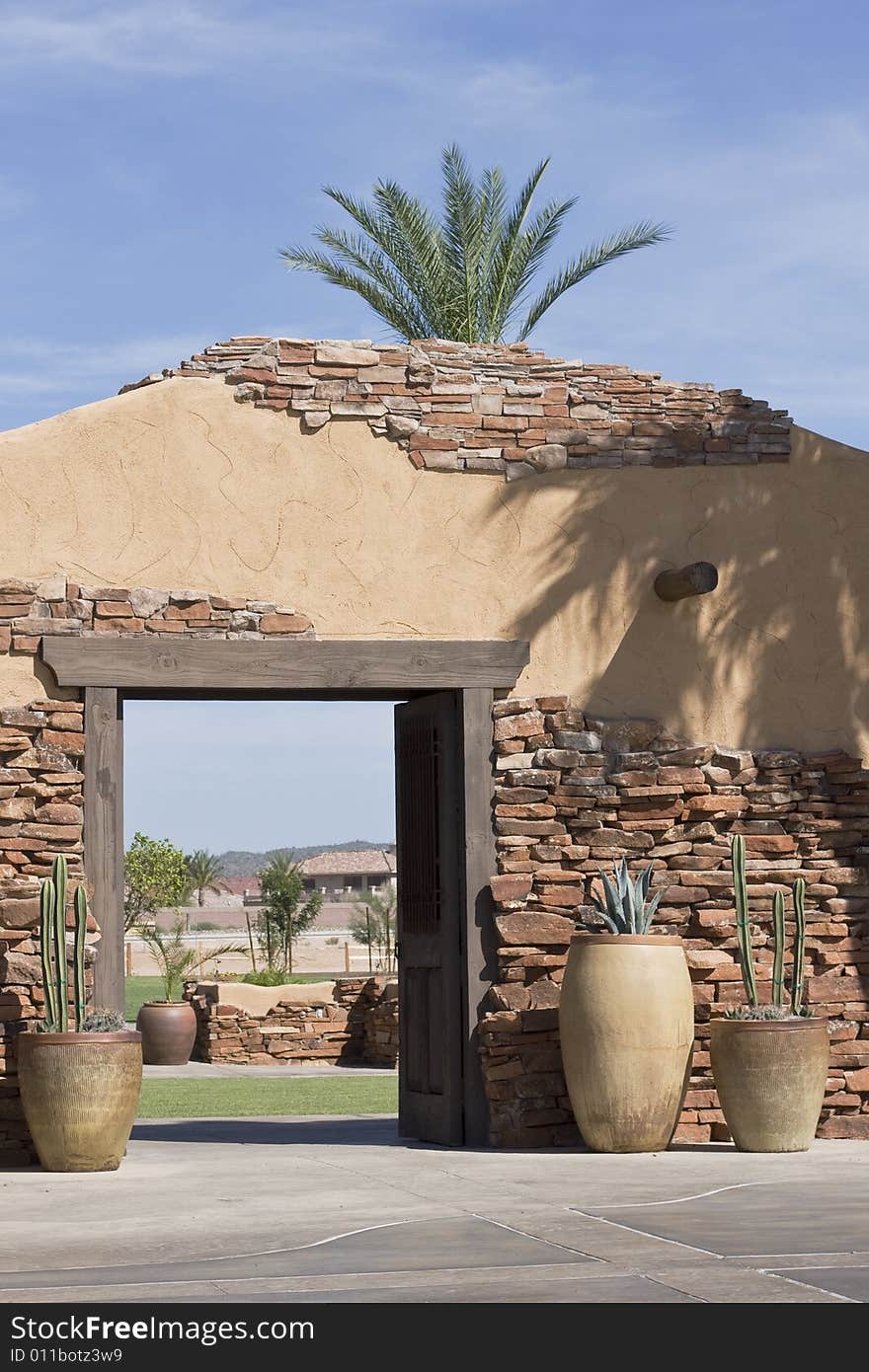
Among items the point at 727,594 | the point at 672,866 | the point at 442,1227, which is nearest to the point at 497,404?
the point at 727,594

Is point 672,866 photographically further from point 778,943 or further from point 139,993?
point 139,993

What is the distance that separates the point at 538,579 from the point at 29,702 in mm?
3109

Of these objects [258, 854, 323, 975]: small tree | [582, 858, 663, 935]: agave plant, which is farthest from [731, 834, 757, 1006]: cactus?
[258, 854, 323, 975]: small tree

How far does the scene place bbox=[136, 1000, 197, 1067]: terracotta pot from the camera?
63.1 feet

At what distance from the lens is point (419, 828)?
11.0 m

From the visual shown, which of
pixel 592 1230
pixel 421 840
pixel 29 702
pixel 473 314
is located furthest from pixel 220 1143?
pixel 473 314

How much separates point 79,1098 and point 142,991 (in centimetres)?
2434

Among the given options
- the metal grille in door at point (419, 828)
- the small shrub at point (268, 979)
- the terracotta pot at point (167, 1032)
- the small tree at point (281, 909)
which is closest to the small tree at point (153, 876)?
the small tree at point (281, 909)

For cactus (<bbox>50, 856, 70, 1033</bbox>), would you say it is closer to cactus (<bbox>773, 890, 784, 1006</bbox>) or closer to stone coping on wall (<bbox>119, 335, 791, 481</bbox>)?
stone coping on wall (<bbox>119, 335, 791, 481</bbox>)

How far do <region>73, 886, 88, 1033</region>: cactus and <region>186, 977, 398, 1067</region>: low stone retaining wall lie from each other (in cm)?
1071

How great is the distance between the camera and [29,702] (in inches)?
390

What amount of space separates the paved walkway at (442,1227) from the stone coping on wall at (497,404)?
415cm

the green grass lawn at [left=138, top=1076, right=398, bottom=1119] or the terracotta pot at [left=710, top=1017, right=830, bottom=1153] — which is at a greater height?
the terracotta pot at [left=710, top=1017, right=830, bottom=1153]
